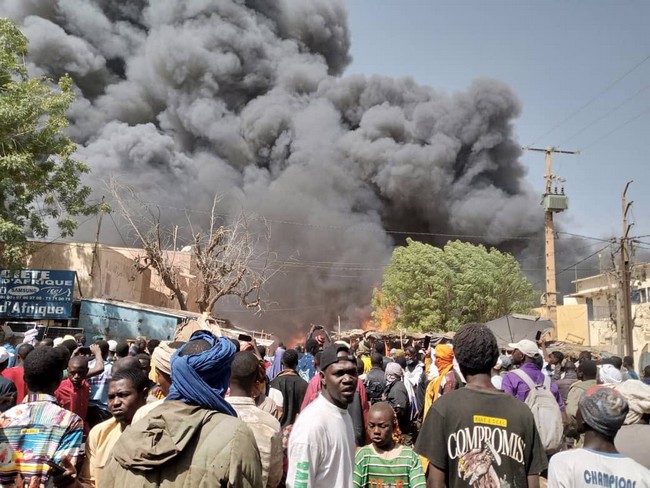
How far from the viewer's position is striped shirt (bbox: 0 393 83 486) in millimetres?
2160

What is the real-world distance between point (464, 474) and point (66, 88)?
16.0 metres

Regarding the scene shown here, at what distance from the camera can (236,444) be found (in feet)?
5.12

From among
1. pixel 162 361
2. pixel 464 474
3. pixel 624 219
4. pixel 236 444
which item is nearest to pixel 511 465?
pixel 464 474

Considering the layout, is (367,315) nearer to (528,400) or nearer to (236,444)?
(528,400)

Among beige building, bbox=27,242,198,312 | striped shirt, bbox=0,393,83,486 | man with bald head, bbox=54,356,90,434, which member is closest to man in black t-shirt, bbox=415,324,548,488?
striped shirt, bbox=0,393,83,486

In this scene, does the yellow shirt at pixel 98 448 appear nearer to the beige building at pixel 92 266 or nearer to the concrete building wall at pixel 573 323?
the beige building at pixel 92 266

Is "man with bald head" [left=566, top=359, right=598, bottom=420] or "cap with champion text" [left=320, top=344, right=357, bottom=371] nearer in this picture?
"cap with champion text" [left=320, top=344, right=357, bottom=371]

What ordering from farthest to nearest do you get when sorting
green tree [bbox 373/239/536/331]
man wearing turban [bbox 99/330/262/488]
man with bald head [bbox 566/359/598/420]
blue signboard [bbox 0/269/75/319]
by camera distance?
green tree [bbox 373/239/536/331]
blue signboard [bbox 0/269/75/319]
man with bald head [bbox 566/359/598/420]
man wearing turban [bbox 99/330/262/488]

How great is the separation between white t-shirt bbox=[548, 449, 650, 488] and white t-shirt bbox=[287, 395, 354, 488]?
2.73ft

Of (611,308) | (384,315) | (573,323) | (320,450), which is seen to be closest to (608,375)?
(320,450)

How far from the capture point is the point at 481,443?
2078 millimetres

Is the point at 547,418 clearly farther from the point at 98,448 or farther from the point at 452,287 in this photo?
the point at 452,287

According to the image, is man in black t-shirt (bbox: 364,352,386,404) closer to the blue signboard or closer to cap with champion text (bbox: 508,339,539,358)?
cap with champion text (bbox: 508,339,539,358)

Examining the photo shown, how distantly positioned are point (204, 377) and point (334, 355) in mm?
998
